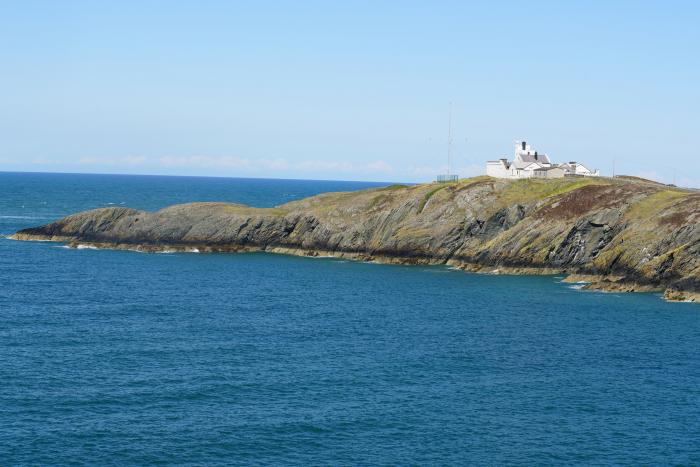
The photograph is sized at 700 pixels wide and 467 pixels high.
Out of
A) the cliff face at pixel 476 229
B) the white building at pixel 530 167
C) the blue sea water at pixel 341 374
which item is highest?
the white building at pixel 530 167

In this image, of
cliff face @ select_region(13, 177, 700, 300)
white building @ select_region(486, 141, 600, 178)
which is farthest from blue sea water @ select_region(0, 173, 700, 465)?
white building @ select_region(486, 141, 600, 178)

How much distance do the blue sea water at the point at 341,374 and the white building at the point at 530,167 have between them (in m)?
53.3

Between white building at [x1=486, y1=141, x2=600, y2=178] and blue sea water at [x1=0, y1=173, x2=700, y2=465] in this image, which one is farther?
white building at [x1=486, y1=141, x2=600, y2=178]

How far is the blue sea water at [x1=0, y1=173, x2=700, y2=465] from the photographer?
5428cm

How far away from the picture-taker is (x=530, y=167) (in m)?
168

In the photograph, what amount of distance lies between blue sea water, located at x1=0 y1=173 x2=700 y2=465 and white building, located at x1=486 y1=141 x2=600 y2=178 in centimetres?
5334

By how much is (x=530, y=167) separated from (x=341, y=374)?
107 meters

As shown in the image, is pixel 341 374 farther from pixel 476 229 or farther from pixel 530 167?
pixel 530 167

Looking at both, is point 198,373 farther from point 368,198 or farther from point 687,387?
point 368,198

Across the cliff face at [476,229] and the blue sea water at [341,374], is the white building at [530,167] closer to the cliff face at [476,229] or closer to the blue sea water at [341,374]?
the cliff face at [476,229]

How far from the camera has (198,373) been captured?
2741 inches

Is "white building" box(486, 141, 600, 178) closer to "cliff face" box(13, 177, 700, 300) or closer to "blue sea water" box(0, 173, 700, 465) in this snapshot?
"cliff face" box(13, 177, 700, 300)

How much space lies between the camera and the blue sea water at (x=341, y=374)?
54.3 m

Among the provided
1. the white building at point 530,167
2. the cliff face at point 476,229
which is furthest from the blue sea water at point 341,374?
the white building at point 530,167
